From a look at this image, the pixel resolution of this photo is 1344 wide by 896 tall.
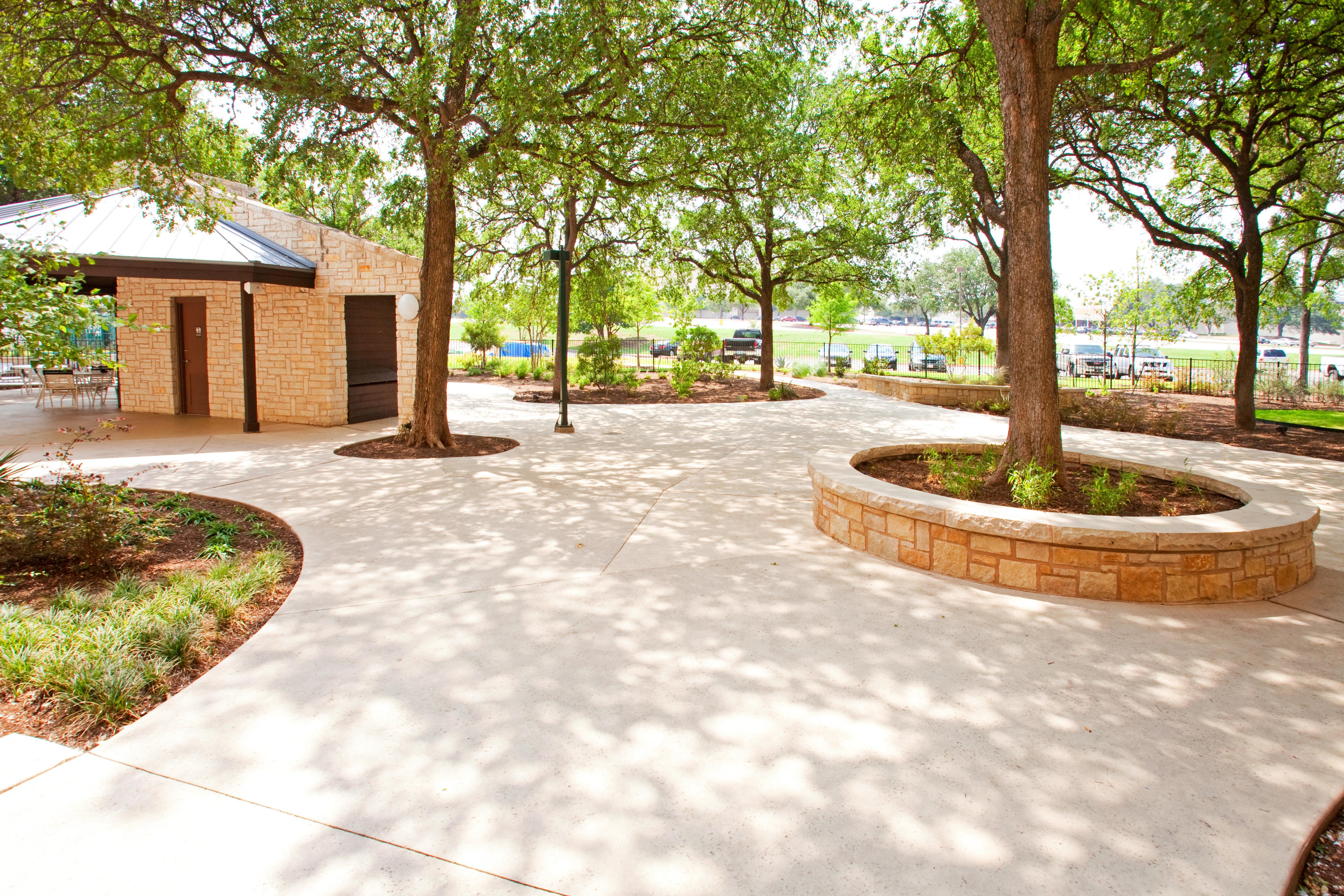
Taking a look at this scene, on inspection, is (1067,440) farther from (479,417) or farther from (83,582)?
(83,582)

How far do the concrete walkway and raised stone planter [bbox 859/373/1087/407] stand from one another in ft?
34.1

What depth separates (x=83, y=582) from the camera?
4.99 meters

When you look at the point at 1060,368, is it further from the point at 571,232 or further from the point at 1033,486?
the point at 1033,486

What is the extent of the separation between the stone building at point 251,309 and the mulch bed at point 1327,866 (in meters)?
12.0

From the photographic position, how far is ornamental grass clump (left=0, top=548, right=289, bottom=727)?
3.48 metres

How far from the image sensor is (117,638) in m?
3.83

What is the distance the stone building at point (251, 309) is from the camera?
39.0 feet

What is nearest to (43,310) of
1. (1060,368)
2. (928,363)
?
(1060,368)

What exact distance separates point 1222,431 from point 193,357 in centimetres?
1896

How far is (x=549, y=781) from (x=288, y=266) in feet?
39.9

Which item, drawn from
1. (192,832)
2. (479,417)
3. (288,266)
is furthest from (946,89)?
(192,832)

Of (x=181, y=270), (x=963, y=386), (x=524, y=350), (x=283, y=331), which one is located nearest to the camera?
(x=181, y=270)

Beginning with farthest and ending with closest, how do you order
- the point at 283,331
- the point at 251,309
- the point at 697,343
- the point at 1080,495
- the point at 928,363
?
the point at 928,363, the point at 697,343, the point at 283,331, the point at 251,309, the point at 1080,495

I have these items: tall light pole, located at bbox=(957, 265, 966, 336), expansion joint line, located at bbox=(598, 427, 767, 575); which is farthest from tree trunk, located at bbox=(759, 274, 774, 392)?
tall light pole, located at bbox=(957, 265, 966, 336)
